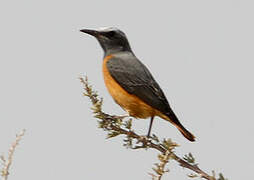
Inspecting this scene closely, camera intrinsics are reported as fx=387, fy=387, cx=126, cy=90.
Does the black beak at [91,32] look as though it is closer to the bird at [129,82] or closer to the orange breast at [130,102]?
the bird at [129,82]

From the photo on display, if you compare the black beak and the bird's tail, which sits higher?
the black beak

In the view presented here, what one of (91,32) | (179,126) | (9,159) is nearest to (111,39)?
(91,32)

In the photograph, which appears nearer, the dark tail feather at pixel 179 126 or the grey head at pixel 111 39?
the dark tail feather at pixel 179 126

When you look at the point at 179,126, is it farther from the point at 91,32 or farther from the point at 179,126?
the point at 91,32

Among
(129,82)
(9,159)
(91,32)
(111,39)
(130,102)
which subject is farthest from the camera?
(111,39)

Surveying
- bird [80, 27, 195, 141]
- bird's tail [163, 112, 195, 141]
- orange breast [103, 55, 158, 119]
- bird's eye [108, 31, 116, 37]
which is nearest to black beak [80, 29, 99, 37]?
bird [80, 27, 195, 141]

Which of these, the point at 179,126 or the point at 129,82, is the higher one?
the point at 129,82

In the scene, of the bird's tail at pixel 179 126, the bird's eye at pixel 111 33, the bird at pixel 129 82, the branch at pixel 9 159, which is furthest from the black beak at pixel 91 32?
the branch at pixel 9 159

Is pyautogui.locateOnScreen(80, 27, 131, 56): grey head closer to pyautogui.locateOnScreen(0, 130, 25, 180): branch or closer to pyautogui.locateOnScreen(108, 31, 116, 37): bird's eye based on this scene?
pyautogui.locateOnScreen(108, 31, 116, 37): bird's eye
